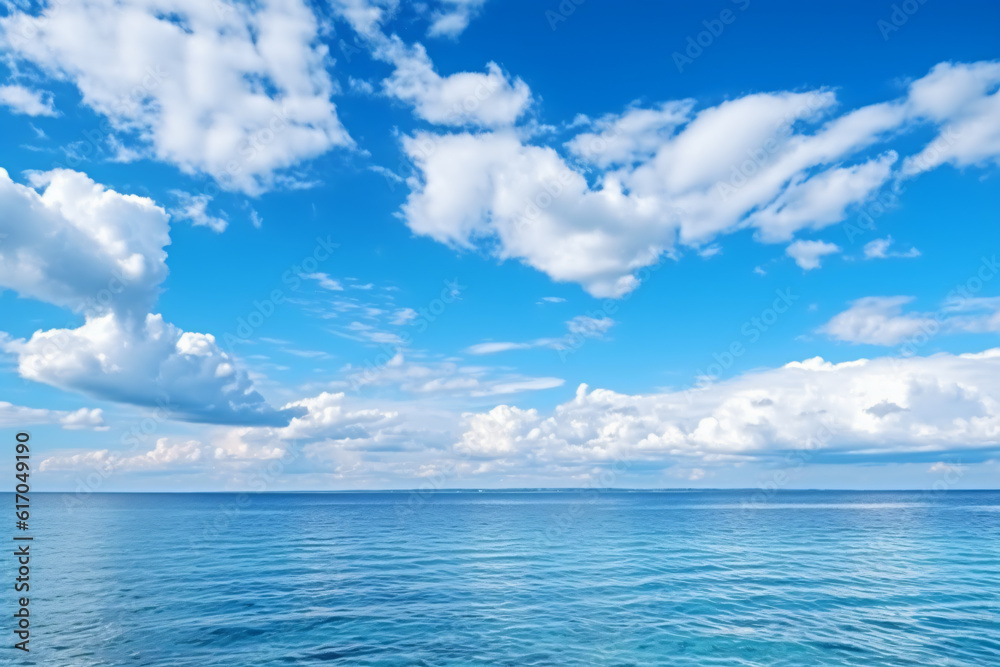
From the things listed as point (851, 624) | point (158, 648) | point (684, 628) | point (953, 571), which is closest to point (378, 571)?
point (158, 648)

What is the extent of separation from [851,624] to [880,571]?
22848mm

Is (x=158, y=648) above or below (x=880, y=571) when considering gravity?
above

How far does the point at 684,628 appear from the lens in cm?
2980

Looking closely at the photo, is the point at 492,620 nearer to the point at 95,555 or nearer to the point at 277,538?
the point at 95,555

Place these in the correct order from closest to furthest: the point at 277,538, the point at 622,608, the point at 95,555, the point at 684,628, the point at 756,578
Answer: the point at 684,628 → the point at 622,608 → the point at 756,578 → the point at 95,555 → the point at 277,538

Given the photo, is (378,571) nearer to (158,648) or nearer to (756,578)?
(158,648)

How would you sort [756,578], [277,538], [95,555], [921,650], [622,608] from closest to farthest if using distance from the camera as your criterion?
1. [921,650]
2. [622,608]
3. [756,578]
4. [95,555]
5. [277,538]

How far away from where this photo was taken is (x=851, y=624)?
30469 millimetres

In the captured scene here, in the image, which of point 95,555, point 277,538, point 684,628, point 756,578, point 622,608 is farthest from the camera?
point 277,538

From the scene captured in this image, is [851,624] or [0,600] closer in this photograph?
[851,624]

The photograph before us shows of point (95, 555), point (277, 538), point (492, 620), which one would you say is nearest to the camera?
point (492, 620)

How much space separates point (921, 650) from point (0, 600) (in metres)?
56.3

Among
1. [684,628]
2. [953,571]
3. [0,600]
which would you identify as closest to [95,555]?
[0,600]

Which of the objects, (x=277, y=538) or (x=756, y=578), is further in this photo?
(x=277, y=538)
